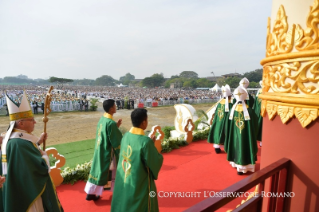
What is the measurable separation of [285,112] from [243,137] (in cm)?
298

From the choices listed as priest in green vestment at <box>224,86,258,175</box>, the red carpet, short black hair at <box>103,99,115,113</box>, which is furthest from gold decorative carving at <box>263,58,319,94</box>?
priest in green vestment at <box>224,86,258,175</box>

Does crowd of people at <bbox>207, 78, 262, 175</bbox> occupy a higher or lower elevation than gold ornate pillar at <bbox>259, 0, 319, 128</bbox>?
lower

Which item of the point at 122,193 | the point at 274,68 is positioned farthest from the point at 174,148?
the point at 274,68

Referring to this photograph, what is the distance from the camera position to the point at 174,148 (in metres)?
6.03

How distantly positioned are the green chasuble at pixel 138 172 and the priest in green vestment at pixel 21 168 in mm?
852

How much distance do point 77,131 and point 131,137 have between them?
1021 centimetres

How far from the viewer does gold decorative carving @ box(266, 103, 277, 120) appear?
5.40 feet

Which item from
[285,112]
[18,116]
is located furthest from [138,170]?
[285,112]

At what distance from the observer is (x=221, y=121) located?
560cm

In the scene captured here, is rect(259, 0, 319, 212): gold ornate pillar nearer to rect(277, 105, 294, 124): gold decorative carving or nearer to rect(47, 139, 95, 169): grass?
rect(277, 105, 294, 124): gold decorative carving

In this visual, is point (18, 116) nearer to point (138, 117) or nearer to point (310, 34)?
point (138, 117)

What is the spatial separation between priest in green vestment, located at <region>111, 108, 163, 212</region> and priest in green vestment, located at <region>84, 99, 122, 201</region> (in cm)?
95

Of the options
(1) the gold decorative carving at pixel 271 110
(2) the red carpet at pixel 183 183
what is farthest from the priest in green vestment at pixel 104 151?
(1) the gold decorative carving at pixel 271 110

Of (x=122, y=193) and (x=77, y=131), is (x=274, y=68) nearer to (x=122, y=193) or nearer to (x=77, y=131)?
(x=122, y=193)
